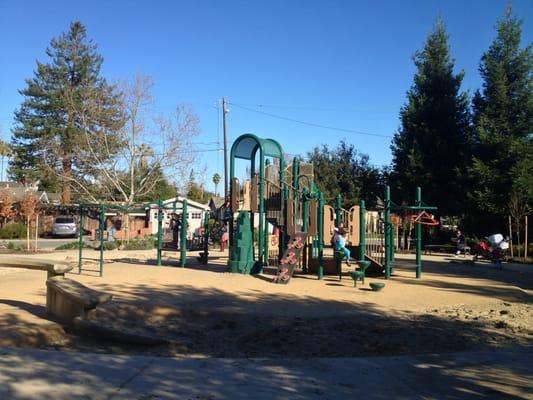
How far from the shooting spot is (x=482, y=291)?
13.1 m

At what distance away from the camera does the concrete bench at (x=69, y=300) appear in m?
8.45

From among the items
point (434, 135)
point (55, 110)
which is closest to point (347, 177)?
point (434, 135)

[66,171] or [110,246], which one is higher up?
[66,171]

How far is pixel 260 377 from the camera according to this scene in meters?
5.57

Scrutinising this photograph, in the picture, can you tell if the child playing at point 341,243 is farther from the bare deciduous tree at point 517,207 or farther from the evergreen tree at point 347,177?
the evergreen tree at point 347,177

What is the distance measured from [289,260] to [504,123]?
20660 millimetres

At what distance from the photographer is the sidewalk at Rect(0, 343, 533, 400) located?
16.3ft

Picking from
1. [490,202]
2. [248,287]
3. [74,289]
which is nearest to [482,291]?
[248,287]

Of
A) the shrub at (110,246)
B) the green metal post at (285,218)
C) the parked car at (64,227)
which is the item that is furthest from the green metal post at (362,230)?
the parked car at (64,227)

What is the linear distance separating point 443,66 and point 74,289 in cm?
3105

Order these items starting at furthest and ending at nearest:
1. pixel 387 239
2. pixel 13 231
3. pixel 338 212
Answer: pixel 13 231 < pixel 338 212 < pixel 387 239

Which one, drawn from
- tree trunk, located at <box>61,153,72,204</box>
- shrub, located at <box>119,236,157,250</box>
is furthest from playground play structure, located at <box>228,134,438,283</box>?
tree trunk, located at <box>61,153,72,204</box>

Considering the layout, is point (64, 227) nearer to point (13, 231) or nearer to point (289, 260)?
point (13, 231)

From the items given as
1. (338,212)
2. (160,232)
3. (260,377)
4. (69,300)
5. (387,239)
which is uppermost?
(338,212)
